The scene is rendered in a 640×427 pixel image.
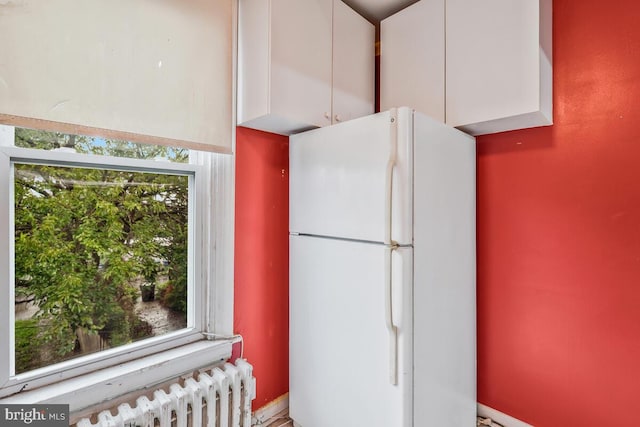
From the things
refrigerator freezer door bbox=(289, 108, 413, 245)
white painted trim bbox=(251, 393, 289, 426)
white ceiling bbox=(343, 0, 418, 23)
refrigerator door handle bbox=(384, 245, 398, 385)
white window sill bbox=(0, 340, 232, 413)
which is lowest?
white painted trim bbox=(251, 393, 289, 426)

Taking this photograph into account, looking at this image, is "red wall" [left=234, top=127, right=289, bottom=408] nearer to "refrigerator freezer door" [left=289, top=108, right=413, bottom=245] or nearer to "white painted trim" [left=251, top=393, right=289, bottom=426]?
"white painted trim" [left=251, top=393, right=289, bottom=426]

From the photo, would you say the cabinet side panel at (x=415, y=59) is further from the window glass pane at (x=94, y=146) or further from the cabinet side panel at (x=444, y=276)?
the window glass pane at (x=94, y=146)

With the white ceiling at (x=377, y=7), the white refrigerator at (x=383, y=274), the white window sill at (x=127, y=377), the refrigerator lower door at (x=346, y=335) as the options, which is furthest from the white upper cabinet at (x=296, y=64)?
the white window sill at (x=127, y=377)

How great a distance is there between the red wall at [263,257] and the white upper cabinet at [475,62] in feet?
2.84

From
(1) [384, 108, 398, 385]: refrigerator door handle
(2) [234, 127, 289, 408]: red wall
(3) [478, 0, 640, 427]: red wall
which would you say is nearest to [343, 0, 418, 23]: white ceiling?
(3) [478, 0, 640, 427]: red wall

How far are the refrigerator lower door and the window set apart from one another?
494 mm

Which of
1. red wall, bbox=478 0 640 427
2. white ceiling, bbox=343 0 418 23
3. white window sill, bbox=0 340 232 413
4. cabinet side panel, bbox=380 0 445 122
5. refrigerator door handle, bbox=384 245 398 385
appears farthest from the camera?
white ceiling, bbox=343 0 418 23

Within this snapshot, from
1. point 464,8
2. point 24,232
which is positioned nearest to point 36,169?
point 24,232

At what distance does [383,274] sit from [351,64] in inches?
50.4

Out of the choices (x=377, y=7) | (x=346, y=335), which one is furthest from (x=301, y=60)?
(x=346, y=335)

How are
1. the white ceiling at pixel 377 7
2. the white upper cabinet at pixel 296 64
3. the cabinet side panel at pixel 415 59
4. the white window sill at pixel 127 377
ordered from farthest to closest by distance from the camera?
the white ceiling at pixel 377 7 < the cabinet side panel at pixel 415 59 < the white upper cabinet at pixel 296 64 < the white window sill at pixel 127 377

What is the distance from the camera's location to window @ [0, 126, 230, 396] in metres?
1.23

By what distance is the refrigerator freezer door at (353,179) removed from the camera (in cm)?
132

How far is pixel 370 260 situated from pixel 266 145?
3.03 ft
